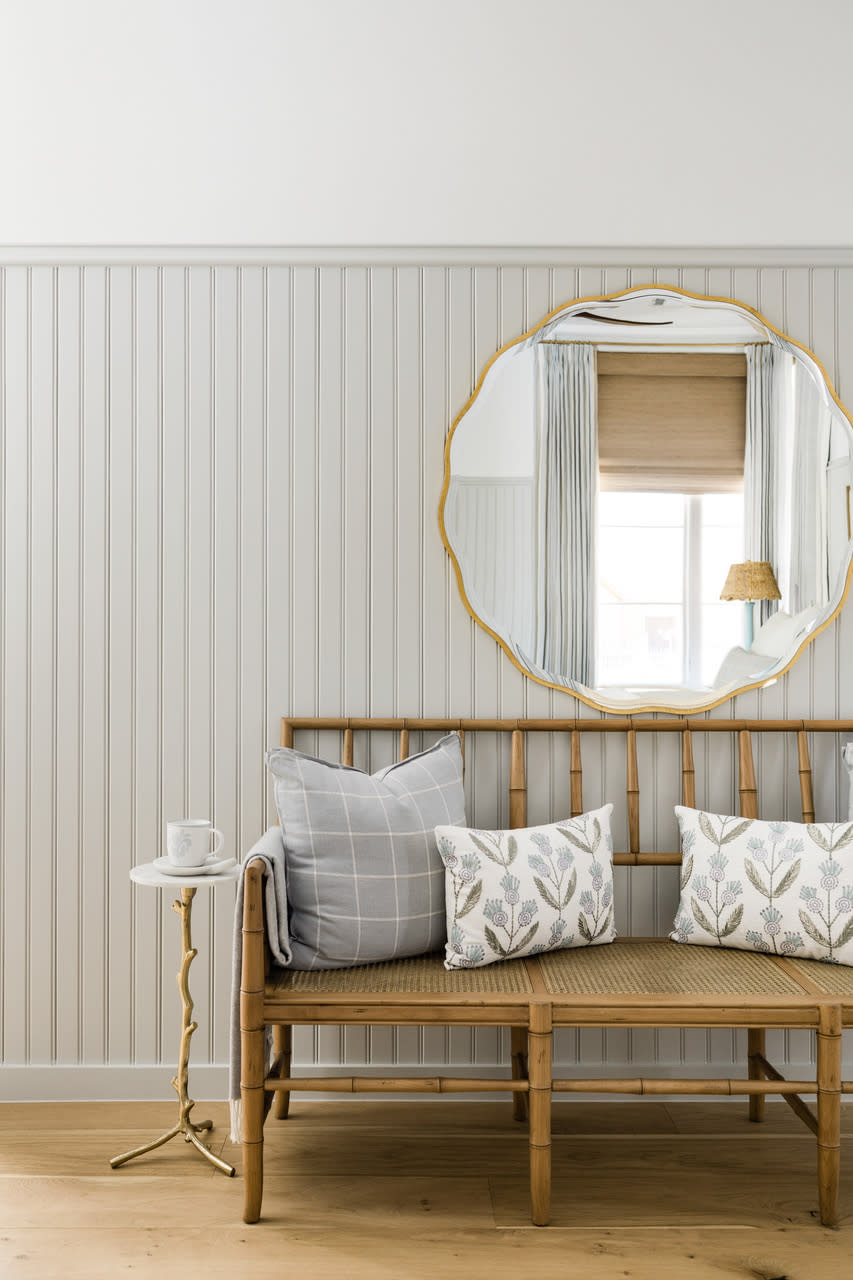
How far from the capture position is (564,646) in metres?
2.22

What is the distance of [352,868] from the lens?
1.84 meters

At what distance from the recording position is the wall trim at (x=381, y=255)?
221 centimetres

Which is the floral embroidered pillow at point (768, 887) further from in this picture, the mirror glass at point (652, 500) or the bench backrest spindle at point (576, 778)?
the mirror glass at point (652, 500)

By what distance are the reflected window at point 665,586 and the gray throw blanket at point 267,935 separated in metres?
0.93

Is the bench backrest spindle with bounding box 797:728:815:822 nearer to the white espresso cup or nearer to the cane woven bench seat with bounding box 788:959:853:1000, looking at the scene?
the cane woven bench seat with bounding box 788:959:853:1000

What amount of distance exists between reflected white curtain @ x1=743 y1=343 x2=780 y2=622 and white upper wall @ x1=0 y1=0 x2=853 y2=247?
0.33 m

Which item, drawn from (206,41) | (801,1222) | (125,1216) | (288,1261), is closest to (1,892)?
(125,1216)

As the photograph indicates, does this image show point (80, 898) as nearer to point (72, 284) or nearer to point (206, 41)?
point (72, 284)

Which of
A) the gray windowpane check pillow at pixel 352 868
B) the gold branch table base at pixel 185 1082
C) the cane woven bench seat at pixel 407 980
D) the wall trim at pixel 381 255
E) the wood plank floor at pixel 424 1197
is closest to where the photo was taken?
the wood plank floor at pixel 424 1197

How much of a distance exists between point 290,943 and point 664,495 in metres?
1.36

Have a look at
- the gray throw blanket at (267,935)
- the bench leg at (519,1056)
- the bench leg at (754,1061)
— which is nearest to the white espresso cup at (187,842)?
the gray throw blanket at (267,935)

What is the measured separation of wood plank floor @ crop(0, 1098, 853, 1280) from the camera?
1.61 meters

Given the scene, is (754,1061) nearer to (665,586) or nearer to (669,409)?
(665,586)

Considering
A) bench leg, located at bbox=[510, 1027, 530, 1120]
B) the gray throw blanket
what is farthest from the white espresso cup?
bench leg, located at bbox=[510, 1027, 530, 1120]
